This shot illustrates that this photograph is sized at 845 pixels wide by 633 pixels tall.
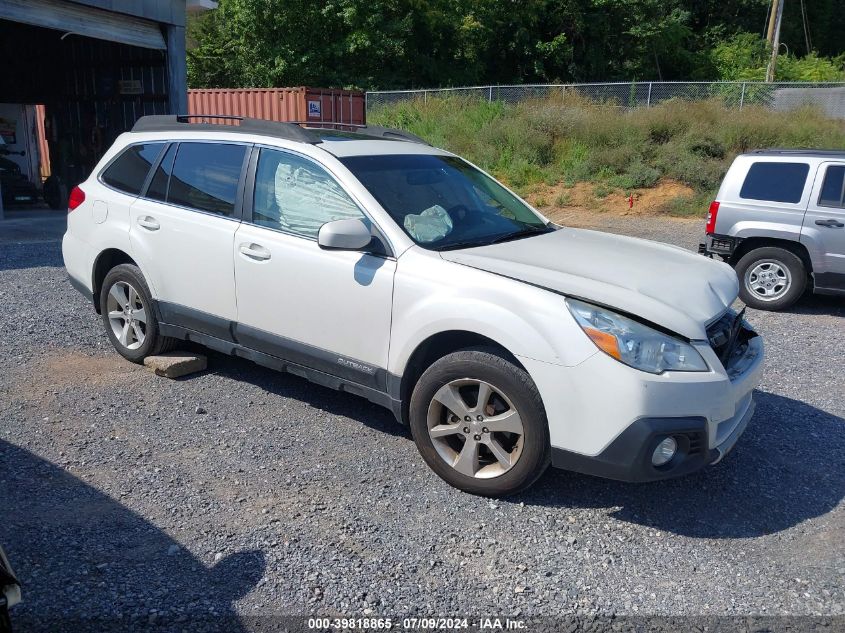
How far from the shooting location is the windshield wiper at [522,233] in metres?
4.57

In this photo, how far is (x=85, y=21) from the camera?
1279 centimetres

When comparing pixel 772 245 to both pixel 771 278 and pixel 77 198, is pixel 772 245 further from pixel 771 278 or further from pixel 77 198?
pixel 77 198

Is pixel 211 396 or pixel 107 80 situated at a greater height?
pixel 107 80

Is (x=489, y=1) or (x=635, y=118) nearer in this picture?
(x=635, y=118)

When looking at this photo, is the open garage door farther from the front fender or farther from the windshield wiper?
the front fender

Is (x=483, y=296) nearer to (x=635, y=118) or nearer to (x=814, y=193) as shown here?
(x=814, y=193)

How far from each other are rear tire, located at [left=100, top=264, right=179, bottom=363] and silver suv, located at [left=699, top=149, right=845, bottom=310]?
630 centimetres

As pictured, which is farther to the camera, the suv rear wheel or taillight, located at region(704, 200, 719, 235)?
taillight, located at region(704, 200, 719, 235)

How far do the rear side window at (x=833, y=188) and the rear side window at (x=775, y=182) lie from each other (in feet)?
0.70

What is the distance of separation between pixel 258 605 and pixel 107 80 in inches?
635

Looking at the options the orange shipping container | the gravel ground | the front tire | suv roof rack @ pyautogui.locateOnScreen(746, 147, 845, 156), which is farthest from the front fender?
the orange shipping container

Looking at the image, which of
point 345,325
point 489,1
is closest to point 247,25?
point 489,1

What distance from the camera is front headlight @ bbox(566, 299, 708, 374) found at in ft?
11.4

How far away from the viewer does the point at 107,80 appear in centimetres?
1655
